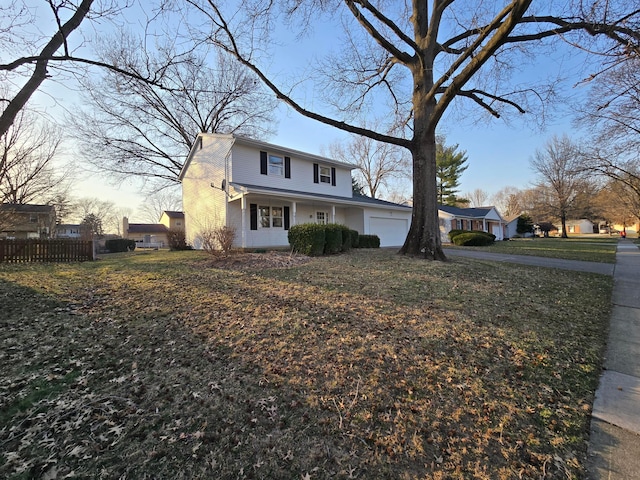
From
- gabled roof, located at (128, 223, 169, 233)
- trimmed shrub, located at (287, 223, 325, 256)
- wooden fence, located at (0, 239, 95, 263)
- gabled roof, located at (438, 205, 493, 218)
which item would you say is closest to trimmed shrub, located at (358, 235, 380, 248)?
trimmed shrub, located at (287, 223, 325, 256)

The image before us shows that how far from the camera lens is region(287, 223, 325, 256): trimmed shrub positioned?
1042 centimetres

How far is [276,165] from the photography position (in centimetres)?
1555

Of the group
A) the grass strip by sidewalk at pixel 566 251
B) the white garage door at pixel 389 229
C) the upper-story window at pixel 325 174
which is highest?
the upper-story window at pixel 325 174

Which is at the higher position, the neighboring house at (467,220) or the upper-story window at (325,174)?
the upper-story window at (325,174)

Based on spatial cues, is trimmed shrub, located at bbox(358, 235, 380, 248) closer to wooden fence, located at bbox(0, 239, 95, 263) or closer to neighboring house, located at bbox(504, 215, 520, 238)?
wooden fence, located at bbox(0, 239, 95, 263)

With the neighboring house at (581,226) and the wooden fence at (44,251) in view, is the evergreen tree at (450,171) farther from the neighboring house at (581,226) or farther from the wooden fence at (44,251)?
the neighboring house at (581,226)

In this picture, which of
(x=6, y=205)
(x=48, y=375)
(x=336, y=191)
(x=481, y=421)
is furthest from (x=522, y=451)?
(x=6, y=205)

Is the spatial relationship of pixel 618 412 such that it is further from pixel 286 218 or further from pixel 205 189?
pixel 205 189

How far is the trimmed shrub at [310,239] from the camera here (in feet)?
34.2

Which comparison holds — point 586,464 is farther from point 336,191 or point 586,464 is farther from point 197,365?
point 336,191

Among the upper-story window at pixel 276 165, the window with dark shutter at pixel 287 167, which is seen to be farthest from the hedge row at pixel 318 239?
the window with dark shutter at pixel 287 167

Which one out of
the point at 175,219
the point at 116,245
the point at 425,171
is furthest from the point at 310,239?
the point at 175,219

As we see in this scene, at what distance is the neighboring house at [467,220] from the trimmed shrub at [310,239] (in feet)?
72.8

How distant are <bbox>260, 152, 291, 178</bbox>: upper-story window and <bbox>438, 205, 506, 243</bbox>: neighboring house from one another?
1961 cm
